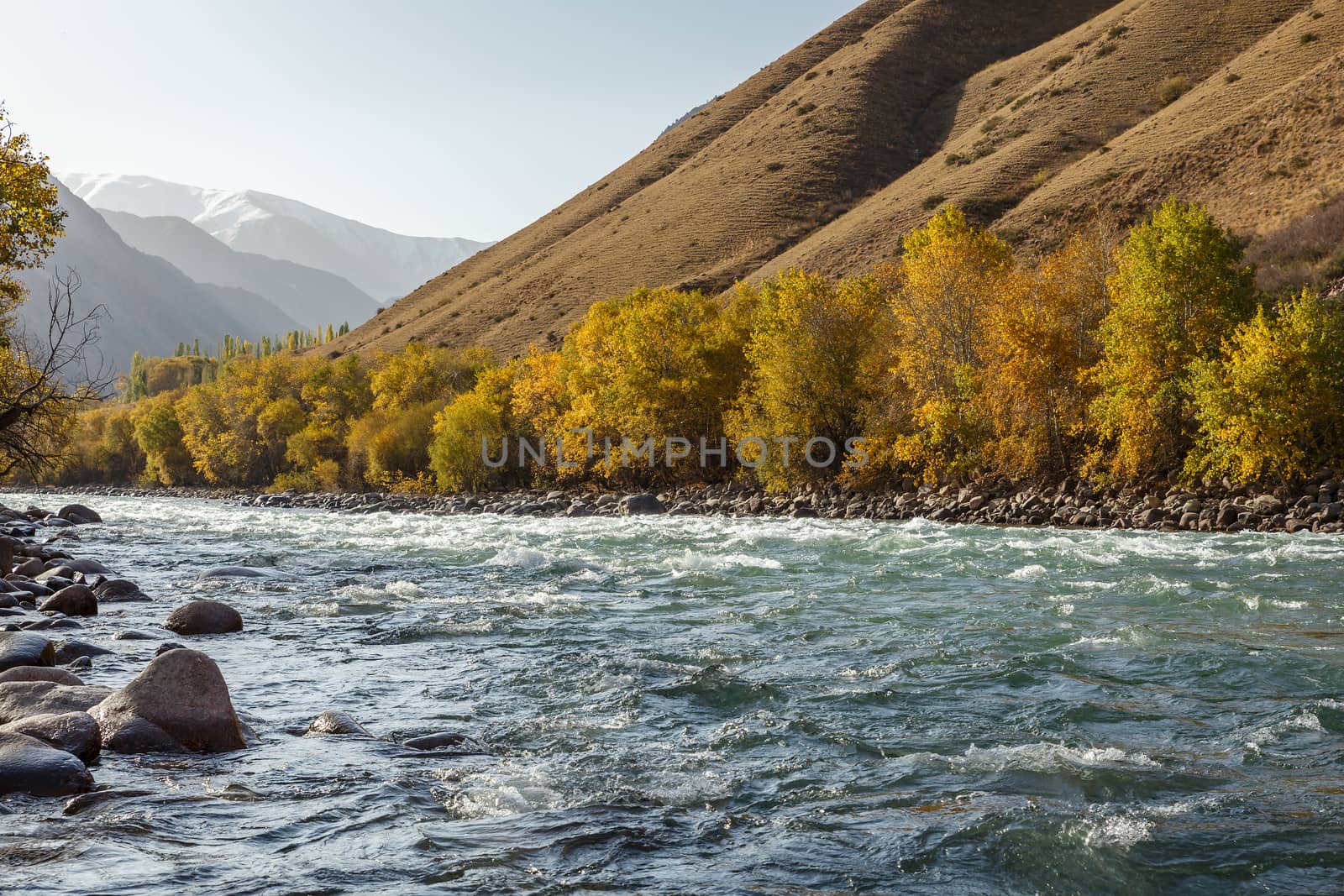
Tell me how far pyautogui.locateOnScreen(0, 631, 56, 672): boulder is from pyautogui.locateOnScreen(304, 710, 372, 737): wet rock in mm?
4111

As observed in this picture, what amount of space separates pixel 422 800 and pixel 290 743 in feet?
8.48

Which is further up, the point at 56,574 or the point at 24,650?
the point at 24,650

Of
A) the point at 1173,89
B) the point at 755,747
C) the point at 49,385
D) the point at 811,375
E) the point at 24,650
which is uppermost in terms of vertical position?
the point at 1173,89

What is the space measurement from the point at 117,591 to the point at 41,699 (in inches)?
465

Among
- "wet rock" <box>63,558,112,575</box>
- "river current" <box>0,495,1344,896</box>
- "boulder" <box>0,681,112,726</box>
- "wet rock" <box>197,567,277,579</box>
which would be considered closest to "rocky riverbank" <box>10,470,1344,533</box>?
"river current" <box>0,495,1344,896</box>

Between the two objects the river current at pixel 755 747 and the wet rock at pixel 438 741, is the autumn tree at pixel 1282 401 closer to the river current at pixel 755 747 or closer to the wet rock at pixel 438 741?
the river current at pixel 755 747

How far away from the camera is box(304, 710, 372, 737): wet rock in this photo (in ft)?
36.9

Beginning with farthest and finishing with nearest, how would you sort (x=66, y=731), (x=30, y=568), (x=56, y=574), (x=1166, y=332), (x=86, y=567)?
(x=1166, y=332) < (x=86, y=567) < (x=30, y=568) < (x=56, y=574) < (x=66, y=731)

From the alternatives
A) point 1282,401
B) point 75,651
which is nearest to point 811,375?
point 1282,401

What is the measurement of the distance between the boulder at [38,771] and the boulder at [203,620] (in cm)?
834

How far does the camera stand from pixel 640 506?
171 feet

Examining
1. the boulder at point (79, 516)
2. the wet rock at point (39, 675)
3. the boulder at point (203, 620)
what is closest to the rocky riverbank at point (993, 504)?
the boulder at point (79, 516)

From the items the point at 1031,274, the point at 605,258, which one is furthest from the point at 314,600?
the point at 605,258

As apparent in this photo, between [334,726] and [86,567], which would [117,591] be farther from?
[334,726]
